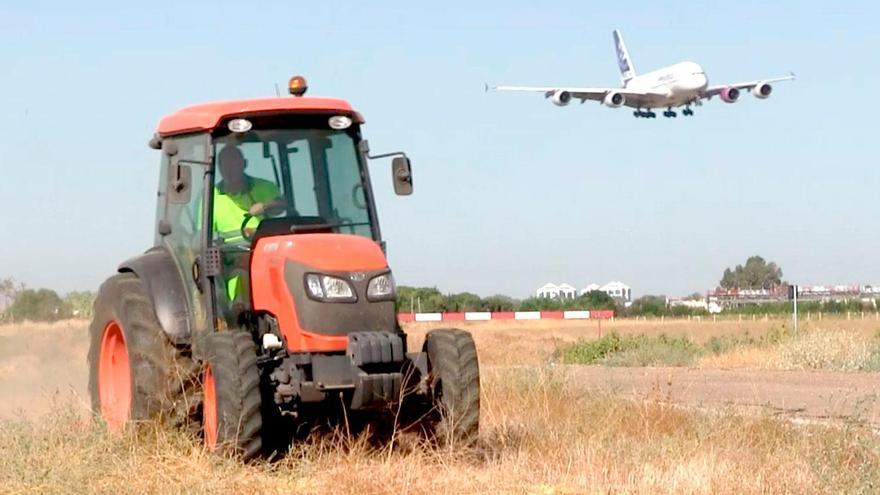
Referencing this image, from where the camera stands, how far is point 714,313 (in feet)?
274

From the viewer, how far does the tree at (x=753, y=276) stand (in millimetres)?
147875

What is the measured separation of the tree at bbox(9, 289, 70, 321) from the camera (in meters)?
23.2

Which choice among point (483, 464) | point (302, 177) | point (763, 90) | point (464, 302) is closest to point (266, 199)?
point (302, 177)

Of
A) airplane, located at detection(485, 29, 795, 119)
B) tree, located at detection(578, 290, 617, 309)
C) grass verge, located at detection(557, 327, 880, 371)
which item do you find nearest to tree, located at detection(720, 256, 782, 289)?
tree, located at detection(578, 290, 617, 309)

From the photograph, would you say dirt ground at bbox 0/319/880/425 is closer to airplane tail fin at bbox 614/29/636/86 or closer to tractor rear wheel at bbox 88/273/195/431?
tractor rear wheel at bbox 88/273/195/431

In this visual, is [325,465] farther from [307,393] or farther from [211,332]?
[211,332]

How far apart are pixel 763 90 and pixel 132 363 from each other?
1948 inches

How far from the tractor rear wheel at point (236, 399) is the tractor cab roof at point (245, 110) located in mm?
1629

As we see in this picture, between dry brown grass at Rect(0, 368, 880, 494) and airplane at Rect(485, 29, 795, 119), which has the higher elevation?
airplane at Rect(485, 29, 795, 119)

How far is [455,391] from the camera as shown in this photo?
29.4ft

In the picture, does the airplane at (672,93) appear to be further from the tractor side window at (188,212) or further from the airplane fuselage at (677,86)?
the tractor side window at (188,212)

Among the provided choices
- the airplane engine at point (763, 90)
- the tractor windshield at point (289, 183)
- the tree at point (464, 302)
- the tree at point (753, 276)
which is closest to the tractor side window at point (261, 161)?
the tractor windshield at point (289, 183)

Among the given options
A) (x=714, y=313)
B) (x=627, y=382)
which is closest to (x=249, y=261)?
(x=627, y=382)

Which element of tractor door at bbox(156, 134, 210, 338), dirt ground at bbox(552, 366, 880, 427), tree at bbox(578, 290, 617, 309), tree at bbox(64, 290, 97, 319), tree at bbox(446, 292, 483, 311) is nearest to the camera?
tractor door at bbox(156, 134, 210, 338)
